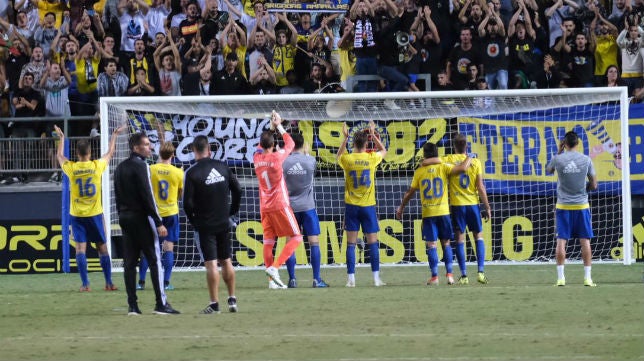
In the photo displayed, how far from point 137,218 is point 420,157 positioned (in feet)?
28.0

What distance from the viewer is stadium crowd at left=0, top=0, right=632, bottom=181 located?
21.7 m

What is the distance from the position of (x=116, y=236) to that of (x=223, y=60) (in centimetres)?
416

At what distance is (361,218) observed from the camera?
55.0ft

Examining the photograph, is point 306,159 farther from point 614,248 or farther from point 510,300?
point 614,248

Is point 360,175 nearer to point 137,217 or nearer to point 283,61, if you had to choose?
point 137,217

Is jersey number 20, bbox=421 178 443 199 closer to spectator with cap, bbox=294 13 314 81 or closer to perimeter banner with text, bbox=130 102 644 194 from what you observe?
perimeter banner with text, bbox=130 102 644 194

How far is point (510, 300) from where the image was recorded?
1385cm

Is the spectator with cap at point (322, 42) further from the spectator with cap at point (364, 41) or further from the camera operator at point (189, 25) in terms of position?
the camera operator at point (189, 25)

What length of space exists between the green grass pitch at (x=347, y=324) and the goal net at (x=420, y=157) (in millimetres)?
3487

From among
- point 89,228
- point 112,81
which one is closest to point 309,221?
point 89,228

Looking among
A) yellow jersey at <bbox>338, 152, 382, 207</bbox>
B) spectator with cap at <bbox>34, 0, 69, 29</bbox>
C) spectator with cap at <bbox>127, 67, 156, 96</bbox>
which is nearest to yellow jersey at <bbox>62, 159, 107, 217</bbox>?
yellow jersey at <bbox>338, 152, 382, 207</bbox>

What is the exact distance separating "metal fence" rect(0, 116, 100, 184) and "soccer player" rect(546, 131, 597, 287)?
29.2 feet

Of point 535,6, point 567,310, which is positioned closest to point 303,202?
point 567,310

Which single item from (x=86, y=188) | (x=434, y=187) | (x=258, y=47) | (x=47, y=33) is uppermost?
(x=47, y=33)
